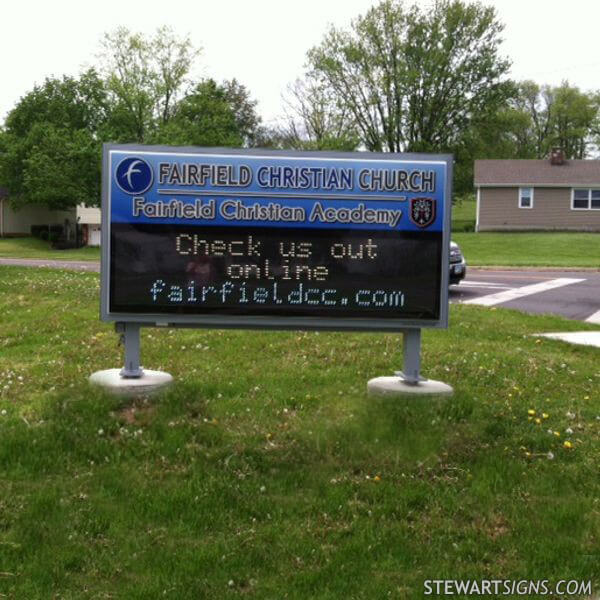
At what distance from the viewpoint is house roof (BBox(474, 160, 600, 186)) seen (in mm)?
46375

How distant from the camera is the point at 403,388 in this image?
5977mm

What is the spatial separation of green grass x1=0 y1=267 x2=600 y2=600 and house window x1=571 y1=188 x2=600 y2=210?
138ft

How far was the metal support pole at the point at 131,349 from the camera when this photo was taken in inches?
240

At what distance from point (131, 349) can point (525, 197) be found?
1762 inches

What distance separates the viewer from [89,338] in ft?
26.9

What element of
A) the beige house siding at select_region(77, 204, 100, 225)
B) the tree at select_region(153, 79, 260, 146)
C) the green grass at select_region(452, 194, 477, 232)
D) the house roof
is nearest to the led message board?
the tree at select_region(153, 79, 260, 146)

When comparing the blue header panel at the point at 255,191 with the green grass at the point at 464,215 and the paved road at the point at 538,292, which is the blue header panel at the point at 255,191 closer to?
the paved road at the point at 538,292

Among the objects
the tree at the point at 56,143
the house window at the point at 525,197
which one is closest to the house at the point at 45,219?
the tree at the point at 56,143

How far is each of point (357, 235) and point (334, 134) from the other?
4826cm

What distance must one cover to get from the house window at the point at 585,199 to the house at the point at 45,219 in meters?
31.4

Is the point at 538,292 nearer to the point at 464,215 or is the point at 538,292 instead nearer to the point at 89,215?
the point at 89,215

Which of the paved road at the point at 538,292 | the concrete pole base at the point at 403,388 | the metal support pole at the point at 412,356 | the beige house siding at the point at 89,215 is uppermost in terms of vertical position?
the beige house siding at the point at 89,215

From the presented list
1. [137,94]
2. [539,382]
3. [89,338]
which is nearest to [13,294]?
[89,338]

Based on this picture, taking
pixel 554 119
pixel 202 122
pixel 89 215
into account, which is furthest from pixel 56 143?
pixel 554 119
